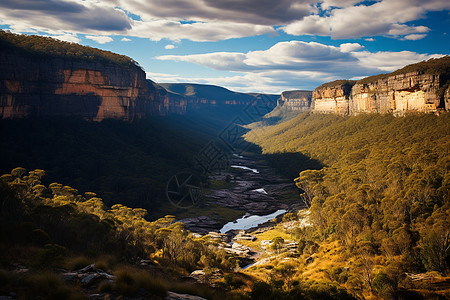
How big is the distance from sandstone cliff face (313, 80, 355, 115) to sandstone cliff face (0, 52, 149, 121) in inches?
3177

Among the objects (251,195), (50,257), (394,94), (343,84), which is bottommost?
(251,195)

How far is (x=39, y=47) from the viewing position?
74.7 meters

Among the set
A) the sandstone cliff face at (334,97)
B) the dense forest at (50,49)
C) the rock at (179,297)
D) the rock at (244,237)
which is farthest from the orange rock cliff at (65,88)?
the sandstone cliff face at (334,97)

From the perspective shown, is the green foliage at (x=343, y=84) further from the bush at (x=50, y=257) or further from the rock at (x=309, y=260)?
the bush at (x=50, y=257)

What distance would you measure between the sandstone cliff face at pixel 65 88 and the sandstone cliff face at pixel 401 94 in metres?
78.3

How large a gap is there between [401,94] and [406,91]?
2217 millimetres

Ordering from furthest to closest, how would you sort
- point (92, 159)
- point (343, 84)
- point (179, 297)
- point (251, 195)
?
point (343, 84)
point (251, 195)
point (92, 159)
point (179, 297)

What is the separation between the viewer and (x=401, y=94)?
77.9m

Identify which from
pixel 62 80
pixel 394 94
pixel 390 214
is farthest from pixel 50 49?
pixel 394 94

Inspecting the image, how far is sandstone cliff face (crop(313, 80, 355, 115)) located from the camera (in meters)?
120

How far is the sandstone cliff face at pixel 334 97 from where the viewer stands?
120125mm

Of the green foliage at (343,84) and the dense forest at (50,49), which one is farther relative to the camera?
the green foliage at (343,84)

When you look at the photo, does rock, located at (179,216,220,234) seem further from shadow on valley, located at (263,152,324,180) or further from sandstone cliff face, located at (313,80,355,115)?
sandstone cliff face, located at (313,80,355,115)

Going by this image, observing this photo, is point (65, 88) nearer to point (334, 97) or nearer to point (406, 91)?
point (406, 91)
